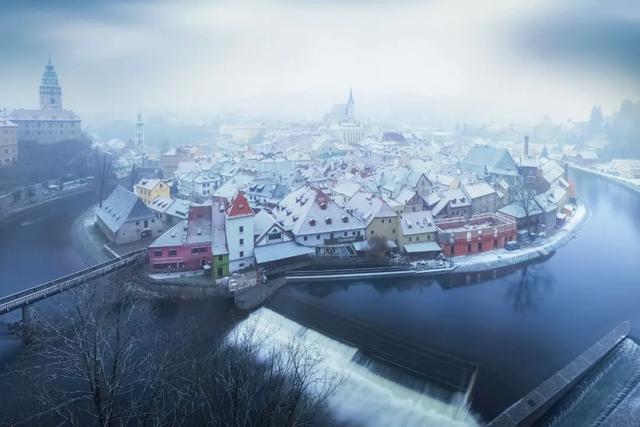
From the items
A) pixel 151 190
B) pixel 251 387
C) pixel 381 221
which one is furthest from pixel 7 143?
pixel 251 387

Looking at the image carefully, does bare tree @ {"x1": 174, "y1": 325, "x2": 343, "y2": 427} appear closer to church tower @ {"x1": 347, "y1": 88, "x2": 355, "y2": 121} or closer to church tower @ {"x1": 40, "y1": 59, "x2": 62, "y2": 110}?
church tower @ {"x1": 40, "y1": 59, "x2": 62, "y2": 110}

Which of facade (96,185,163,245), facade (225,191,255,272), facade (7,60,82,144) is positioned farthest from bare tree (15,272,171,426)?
facade (7,60,82,144)

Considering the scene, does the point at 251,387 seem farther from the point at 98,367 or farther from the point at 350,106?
the point at 350,106

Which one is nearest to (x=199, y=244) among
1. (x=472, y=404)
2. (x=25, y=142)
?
(x=472, y=404)

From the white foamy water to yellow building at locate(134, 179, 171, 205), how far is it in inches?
456

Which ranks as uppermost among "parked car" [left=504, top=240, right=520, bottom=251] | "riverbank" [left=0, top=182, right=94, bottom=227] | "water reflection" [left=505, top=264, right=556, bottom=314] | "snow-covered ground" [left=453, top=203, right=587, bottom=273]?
"riverbank" [left=0, top=182, right=94, bottom=227]

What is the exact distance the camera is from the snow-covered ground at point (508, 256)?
12.7 meters

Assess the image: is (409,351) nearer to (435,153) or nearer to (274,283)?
(274,283)

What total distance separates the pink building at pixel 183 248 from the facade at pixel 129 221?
2869mm

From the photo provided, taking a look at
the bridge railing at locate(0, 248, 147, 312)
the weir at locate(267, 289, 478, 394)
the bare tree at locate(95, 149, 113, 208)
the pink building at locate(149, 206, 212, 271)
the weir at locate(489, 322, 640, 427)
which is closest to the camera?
the weir at locate(489, 322, 640, 427)

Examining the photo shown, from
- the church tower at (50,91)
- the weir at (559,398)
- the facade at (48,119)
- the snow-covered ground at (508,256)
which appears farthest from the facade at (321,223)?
the church tower at (50,91)

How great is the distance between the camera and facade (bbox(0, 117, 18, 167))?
75.0 feet

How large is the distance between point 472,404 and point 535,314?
166 inches

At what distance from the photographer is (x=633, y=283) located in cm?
1217
